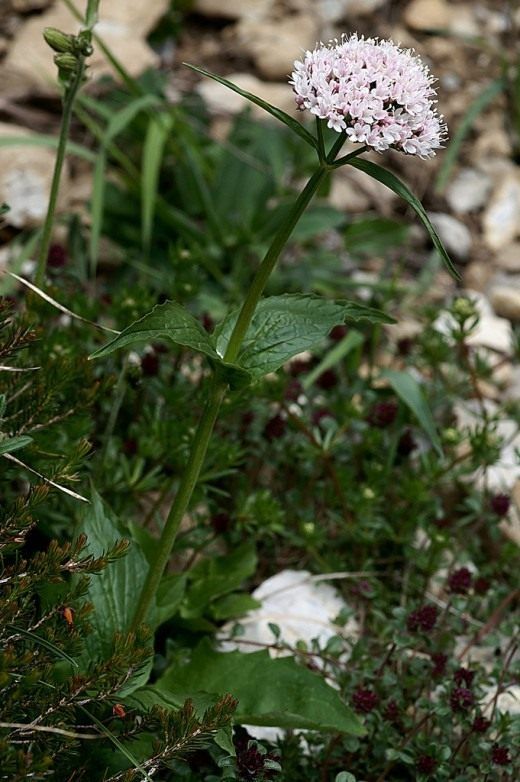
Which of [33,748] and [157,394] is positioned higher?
[157,394]

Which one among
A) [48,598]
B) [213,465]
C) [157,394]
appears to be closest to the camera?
[48,598]

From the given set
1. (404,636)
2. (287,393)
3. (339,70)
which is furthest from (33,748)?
(287,393)

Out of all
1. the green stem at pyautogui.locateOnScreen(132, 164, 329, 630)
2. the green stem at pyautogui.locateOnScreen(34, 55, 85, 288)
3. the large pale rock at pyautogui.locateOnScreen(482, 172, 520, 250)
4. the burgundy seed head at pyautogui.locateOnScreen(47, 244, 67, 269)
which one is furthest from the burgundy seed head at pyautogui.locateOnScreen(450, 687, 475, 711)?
the large pale rock at pyautogui.locateOnScreen(482, 172, 520, 250)

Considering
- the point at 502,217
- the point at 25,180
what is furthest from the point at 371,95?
the point at 502,217

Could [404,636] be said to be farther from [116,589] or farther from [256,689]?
[116,589]

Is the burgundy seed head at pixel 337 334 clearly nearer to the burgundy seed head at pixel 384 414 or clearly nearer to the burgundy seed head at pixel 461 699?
the burgundy seed head at pixel 384 414

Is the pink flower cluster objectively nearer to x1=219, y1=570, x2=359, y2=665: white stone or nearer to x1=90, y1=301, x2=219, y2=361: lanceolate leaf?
x1=90, y1=301, x2=219, y2=361: lanceolate leaf

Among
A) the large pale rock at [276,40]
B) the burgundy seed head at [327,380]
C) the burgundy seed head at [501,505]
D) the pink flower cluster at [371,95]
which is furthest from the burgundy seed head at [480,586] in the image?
the large pale rock at [276,40]
